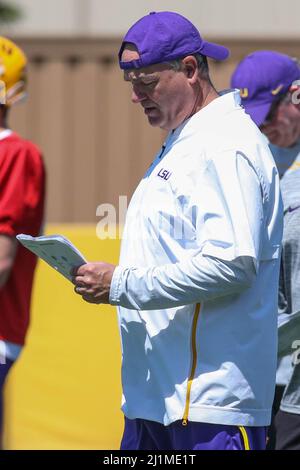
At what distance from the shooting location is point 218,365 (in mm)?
2836

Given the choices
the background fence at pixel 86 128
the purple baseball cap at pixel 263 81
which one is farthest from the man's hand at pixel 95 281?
the background fence at pixel 86 128

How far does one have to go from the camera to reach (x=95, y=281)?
9.52ft

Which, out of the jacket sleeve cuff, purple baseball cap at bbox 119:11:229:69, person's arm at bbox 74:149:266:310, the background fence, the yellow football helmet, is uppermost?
purple baseball cap at bbox 119:11:229:69

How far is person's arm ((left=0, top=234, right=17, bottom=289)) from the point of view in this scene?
3859 mm

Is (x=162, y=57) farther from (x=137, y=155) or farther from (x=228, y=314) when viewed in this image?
(x=137, y=155)

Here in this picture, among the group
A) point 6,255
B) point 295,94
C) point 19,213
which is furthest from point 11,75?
point 295,94

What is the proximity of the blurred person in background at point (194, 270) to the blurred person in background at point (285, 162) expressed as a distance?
2.27 ft

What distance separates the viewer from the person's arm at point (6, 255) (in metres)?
3.86

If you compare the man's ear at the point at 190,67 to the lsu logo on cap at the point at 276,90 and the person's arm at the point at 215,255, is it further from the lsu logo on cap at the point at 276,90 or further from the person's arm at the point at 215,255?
the lsu logo on cap at the point at 276,90

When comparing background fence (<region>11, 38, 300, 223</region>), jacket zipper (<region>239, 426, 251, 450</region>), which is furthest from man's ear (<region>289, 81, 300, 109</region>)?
background fence (<region>11, 38, 300, 223</region>)

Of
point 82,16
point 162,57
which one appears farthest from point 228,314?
point 82,16

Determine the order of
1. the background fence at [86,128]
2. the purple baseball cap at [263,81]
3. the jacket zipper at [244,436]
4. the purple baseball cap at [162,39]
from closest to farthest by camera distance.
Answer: the jacket zipper at [244,436]
the purple baseball cap at [162,39]
the purple baseball cap at [263,81]
the background fence at [86,128]

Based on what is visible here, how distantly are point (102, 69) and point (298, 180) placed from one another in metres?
7.56

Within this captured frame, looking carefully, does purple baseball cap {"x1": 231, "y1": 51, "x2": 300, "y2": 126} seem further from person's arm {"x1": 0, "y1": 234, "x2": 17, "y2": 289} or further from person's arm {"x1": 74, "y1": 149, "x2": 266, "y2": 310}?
person's arm {"x1": 74, "y1": 149, "x2": 266, "y2": 310}
